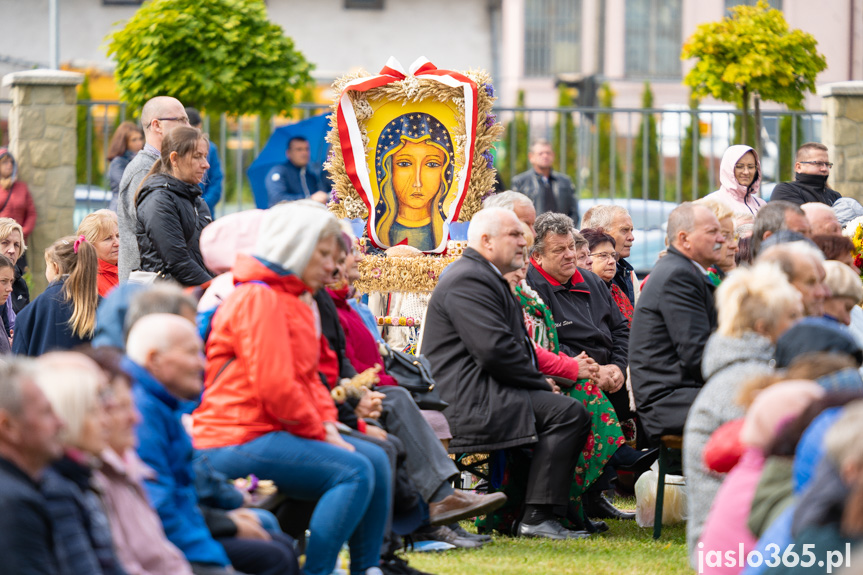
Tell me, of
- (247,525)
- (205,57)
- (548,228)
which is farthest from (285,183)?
(247,525)

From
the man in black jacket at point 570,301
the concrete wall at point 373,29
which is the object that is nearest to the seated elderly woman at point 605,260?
the man in black jacket at point 570,301

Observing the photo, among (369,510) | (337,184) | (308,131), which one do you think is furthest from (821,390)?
(308,131)

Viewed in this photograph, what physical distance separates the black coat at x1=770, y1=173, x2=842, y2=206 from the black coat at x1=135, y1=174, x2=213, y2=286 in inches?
167

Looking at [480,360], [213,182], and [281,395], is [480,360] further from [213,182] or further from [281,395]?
[213,182]

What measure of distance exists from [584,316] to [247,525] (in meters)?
3.32

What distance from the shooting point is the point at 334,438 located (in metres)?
4.41

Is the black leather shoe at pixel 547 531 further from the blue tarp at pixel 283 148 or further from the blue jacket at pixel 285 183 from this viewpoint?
the blue tarp at pixel 283 148

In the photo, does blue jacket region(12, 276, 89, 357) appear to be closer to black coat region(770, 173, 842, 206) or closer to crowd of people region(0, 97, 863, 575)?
crowd of people region(0, 97, 863, 575)

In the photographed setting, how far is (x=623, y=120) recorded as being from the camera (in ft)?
47.3

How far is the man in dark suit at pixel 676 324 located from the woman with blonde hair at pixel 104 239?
298 centimetres

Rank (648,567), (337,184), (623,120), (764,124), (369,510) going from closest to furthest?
(369,510) → (648,567) → (337,184) → (764,124) → (623,120)

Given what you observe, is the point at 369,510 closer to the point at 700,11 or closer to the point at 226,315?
the point at 226,315

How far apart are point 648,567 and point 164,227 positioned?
2.96 metres

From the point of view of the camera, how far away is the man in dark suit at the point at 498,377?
579 cm
